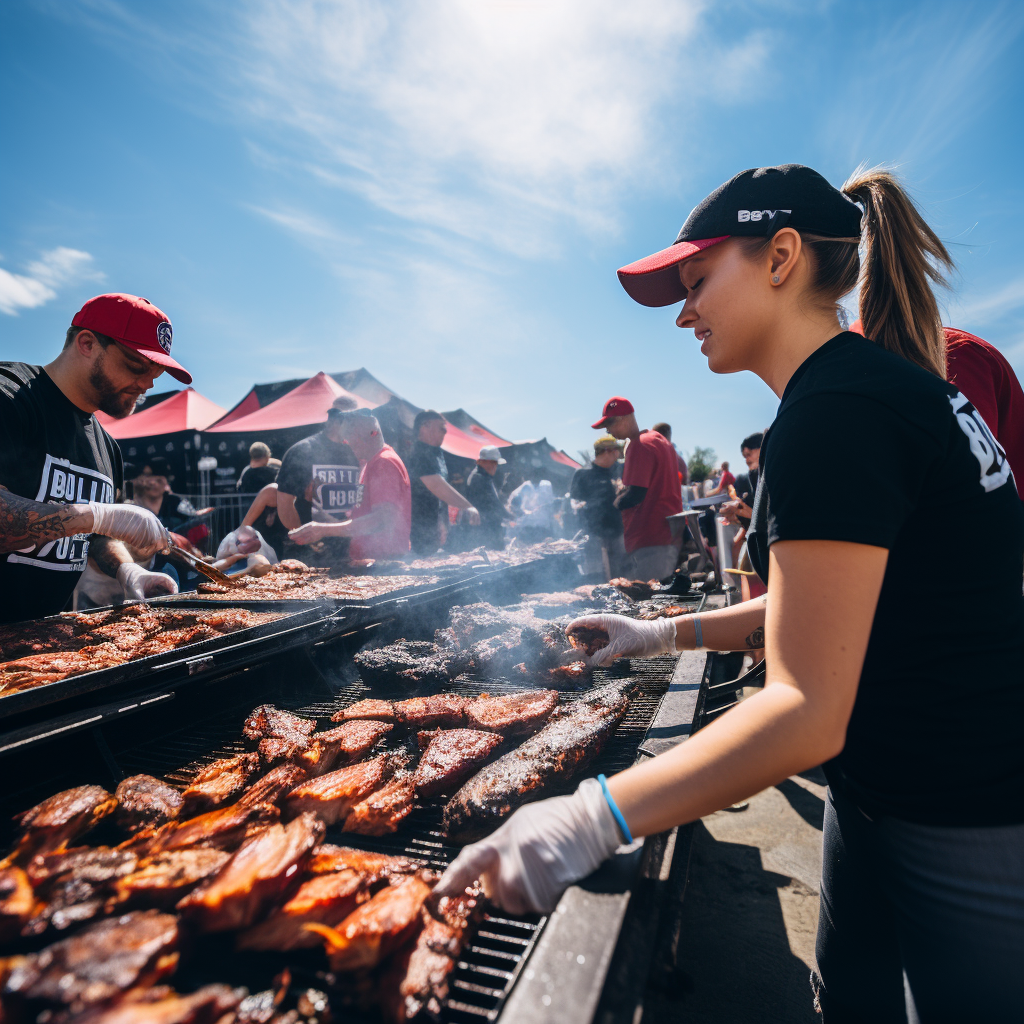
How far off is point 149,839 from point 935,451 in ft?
7.63

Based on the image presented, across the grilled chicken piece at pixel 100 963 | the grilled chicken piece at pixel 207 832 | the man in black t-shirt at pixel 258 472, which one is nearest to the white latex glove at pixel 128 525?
the grilled chicken piece at pixel 207 832

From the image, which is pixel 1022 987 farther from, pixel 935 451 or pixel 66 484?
pixel 66 484

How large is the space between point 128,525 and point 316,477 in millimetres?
3625

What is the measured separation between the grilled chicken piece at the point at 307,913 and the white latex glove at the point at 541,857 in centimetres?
28

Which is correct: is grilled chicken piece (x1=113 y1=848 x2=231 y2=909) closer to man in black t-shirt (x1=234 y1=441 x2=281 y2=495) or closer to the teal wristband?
the teal wristband

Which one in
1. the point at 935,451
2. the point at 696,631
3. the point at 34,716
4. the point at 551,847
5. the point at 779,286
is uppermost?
the point at 779,286

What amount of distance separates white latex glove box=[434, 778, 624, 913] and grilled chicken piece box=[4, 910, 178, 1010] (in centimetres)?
60

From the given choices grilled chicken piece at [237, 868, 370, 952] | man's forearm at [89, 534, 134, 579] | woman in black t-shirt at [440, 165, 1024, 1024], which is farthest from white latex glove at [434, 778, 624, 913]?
man's forearm at [89, 534, 134, 579]

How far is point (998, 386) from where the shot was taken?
284 centimetres

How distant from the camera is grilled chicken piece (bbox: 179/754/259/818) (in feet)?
6.16

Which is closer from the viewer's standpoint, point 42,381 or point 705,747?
point 705,747

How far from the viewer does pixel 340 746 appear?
2277 mm

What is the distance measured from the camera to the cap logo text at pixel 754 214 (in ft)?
5.02

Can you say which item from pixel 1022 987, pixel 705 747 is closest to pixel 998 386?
pixel 1022 987
